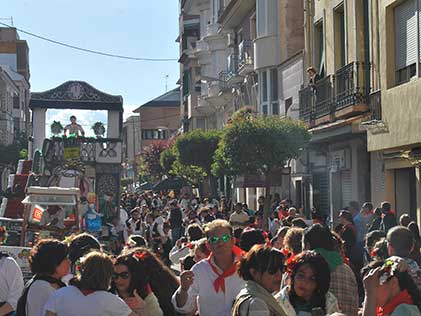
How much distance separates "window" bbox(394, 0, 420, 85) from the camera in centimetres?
1859

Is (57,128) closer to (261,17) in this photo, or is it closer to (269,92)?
(269,92)

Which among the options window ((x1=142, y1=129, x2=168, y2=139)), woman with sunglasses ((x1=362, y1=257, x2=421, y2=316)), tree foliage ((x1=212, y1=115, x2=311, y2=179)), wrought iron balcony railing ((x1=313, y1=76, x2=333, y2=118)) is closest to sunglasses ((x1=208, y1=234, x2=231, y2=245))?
woman with sunglasses ((x1=362, y1=257, x2=421, y2=316))

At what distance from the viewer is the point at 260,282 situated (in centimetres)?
584

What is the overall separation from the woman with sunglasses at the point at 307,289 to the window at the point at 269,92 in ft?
96.3

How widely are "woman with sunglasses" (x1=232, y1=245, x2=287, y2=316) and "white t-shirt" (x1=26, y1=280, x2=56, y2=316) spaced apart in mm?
1658

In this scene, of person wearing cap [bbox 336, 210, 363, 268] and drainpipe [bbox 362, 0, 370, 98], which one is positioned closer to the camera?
person wearing cap [bbox 336, 210, 363, 268]

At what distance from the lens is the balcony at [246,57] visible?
39.4 m

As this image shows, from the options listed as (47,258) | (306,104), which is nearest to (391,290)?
(47,258)

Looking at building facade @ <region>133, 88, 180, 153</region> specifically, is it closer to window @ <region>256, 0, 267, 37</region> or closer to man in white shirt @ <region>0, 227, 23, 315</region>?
window @ <region>256, 0, 267, 37</region>

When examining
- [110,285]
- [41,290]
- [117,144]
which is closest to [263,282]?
[110,285]

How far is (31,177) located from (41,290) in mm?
13492

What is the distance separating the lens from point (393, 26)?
65.2 feet

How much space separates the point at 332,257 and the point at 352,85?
15341mm

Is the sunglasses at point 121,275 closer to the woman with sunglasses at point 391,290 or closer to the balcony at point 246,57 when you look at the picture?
the woman with sunglasses at point 391,290
